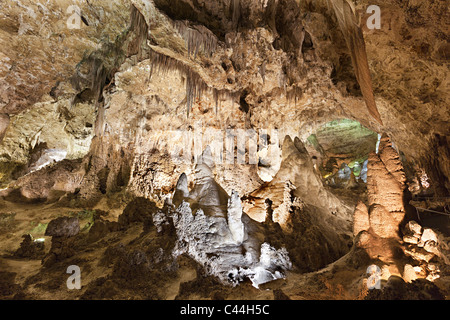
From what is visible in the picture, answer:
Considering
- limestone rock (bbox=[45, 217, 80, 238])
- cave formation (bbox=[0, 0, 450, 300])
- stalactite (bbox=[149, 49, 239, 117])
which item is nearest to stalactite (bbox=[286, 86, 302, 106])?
cave formation (bbox=[0, 0, 450, 300])

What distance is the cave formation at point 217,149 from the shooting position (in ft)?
17.5

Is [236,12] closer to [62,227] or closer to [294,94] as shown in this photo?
[294,94]

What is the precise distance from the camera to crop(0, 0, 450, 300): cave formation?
532cm

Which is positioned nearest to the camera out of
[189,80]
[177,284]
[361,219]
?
[177,284]

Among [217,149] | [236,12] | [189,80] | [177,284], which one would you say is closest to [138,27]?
[189,80]

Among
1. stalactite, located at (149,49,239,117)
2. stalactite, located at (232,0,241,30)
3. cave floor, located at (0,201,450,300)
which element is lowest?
cave floor, located at (0,201,450,300)

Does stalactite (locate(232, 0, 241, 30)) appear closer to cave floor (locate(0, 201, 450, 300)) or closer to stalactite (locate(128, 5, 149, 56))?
stalactite (locate(128, 5, 149, 56))

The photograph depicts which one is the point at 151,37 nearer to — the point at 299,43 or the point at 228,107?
the point at 228,107

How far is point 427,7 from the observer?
434 centimetres

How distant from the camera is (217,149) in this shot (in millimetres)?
10906

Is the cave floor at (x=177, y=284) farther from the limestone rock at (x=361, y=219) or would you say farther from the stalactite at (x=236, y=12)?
the stalactite at (x=236, y=12)

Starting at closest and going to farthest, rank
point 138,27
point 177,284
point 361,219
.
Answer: point 177,284 → point 361,219 → point 138,27
